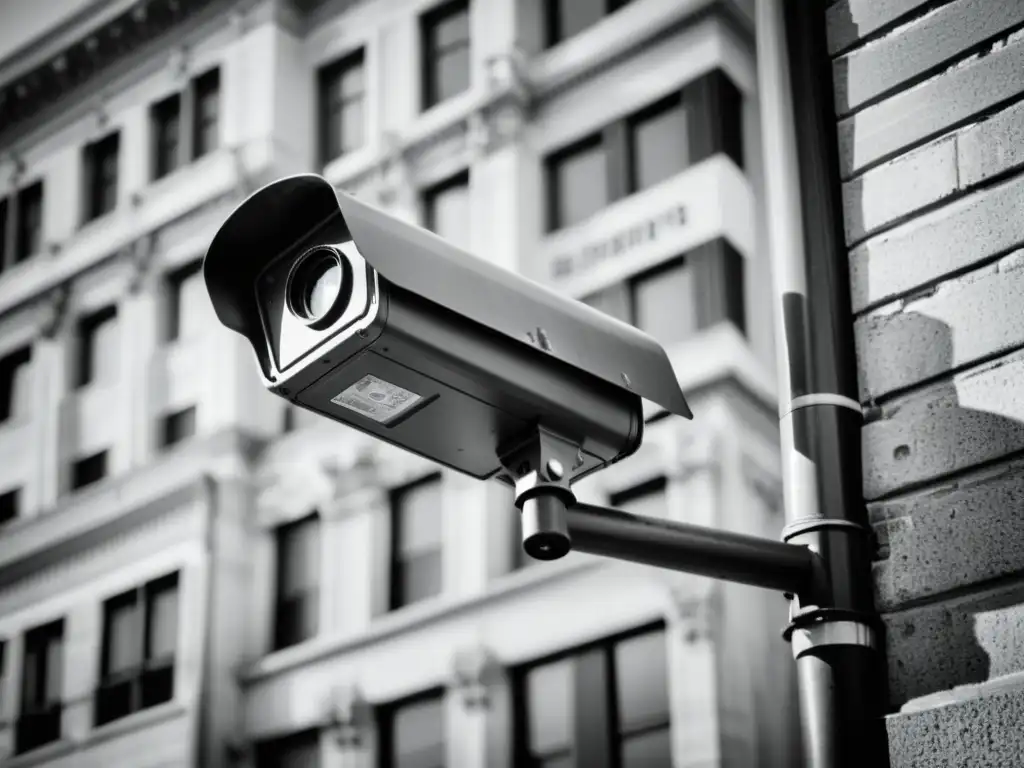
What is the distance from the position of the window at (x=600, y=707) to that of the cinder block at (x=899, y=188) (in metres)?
14.7

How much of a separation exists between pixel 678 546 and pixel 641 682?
626 inches

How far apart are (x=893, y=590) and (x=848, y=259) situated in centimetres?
110

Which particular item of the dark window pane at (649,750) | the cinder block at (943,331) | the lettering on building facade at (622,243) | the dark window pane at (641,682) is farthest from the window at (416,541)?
the cinder block at (943,331)

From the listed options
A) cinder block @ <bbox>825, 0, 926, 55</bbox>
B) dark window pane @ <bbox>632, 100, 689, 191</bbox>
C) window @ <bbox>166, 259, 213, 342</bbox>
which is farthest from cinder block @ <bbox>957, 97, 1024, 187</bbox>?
window @ <bbox>166, 259, 213, 342</bbox>

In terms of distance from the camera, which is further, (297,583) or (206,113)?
(206,113)

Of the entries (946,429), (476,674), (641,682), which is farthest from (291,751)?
(946,429)

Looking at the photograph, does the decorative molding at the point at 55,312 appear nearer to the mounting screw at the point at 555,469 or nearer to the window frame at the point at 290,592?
the window frame at the point at 290,592

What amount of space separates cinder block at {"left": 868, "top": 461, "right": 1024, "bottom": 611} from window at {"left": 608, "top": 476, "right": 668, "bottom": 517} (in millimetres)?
15809

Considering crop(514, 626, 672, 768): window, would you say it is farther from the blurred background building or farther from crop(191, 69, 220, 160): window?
crop(191, 69, 220, 160): window

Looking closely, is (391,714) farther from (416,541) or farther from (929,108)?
(929,108)

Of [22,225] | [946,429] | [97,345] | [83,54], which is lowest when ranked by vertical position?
[946,429]

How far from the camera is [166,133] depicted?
2895cm

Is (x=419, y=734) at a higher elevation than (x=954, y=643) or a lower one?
higher

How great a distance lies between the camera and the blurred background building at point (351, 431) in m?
20.6
